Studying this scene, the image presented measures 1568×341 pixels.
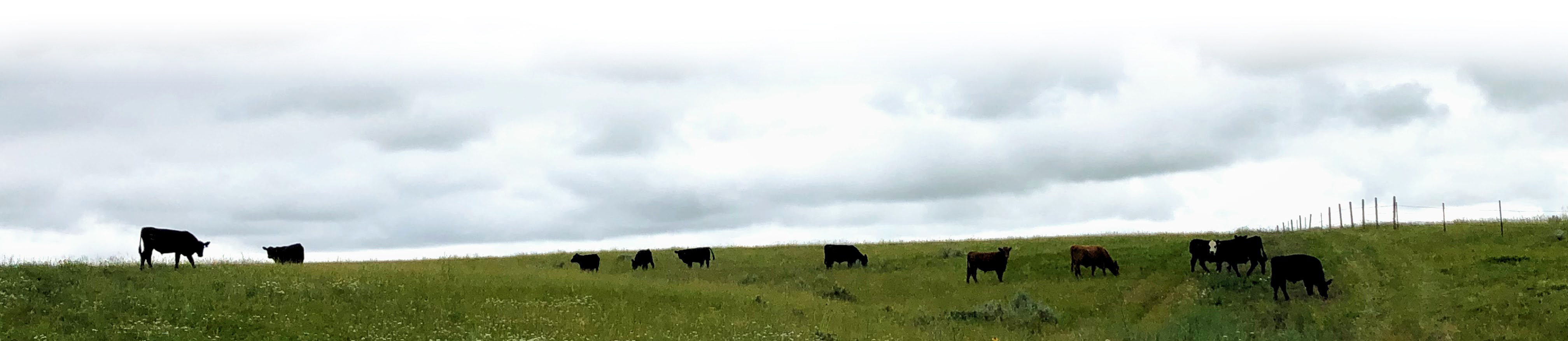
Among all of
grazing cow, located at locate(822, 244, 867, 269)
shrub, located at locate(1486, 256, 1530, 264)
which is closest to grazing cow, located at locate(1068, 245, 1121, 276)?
grazing cow, located at locate(822, 244, 867, 269)

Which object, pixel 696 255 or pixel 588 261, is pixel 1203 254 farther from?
pixel 588 261

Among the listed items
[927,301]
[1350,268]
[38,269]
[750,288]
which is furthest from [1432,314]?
[38,269]

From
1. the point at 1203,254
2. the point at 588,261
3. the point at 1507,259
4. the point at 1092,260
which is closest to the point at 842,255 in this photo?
the point at 588,261

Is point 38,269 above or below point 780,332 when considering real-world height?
above

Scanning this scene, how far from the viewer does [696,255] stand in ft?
153

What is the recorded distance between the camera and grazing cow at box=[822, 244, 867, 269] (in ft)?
143

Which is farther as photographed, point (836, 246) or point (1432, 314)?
point (836, 246)

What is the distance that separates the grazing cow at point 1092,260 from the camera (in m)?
37.2

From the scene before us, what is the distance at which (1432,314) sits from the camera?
89.5ft

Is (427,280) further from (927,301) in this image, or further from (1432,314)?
(1432,314)

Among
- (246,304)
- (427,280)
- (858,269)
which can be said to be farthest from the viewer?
(858,269)

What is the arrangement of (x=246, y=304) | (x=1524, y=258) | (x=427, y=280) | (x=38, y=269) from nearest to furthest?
(x=246, y=304) → (x=38, y=269) → (x=427, y=280) → (x=1524, y=258)

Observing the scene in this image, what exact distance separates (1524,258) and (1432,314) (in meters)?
8.34

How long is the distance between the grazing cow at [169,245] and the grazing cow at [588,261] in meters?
15.9
